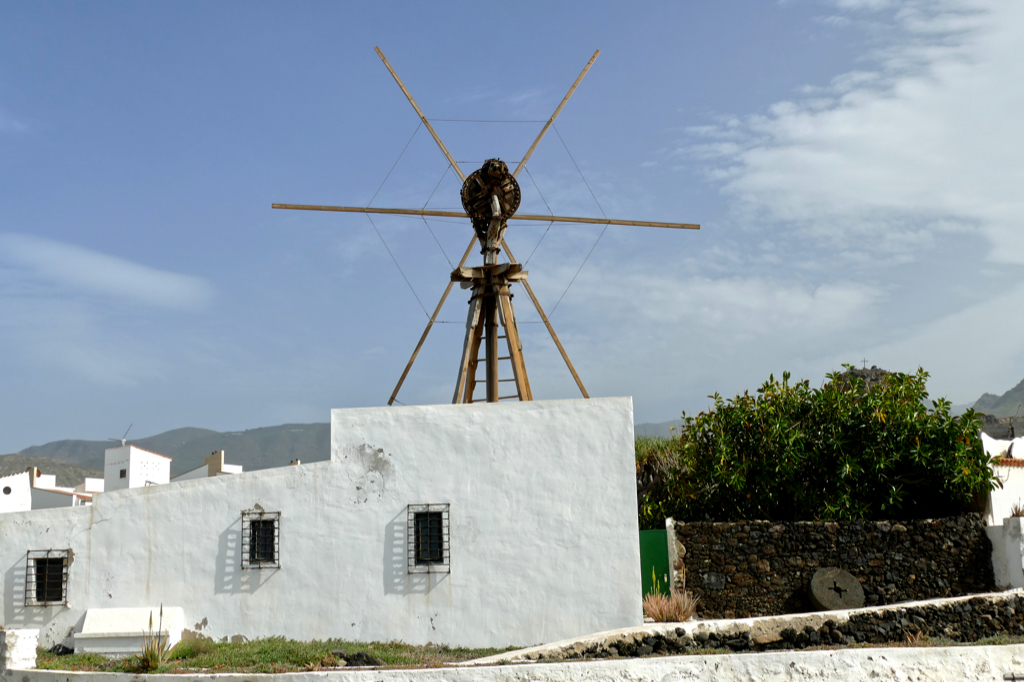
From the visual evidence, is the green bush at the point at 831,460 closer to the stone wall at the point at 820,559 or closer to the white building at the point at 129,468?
the stone wall at the point at 820,559

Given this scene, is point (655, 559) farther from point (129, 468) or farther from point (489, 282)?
point (129, 468)

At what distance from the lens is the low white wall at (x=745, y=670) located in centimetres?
1038

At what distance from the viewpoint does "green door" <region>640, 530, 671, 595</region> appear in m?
14.7

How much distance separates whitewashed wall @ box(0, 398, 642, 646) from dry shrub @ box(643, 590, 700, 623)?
2.04 ft

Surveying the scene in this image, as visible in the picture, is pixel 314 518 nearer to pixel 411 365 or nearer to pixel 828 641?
pixel 411 365

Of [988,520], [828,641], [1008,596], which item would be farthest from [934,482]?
[828,641]

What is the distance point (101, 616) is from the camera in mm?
13680

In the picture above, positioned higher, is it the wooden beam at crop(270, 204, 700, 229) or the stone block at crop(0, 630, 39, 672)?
the wooden beam at crop(270, 204, 700, 229)

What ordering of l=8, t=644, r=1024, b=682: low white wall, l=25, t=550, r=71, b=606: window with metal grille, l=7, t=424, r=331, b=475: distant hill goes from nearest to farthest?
l=8, t=644, r=1024, b=682: low white wall, l=25, t=550, r=71, b=606: window with metal grille, l=7, t=424, r=331, b=475: distant hill

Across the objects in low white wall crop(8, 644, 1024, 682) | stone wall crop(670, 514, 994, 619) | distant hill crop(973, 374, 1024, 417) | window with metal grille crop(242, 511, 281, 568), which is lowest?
low white wall crop(8, 644, 1024, 682)

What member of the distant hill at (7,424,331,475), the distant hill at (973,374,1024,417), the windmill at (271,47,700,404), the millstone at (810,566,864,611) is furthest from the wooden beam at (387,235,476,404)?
the distant hill at (7,424,331,475)

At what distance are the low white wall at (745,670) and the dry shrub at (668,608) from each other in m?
2.91

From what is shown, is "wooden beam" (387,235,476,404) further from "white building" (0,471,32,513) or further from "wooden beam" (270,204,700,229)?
"white building" (0,471,32,513)

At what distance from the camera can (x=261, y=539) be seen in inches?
546
